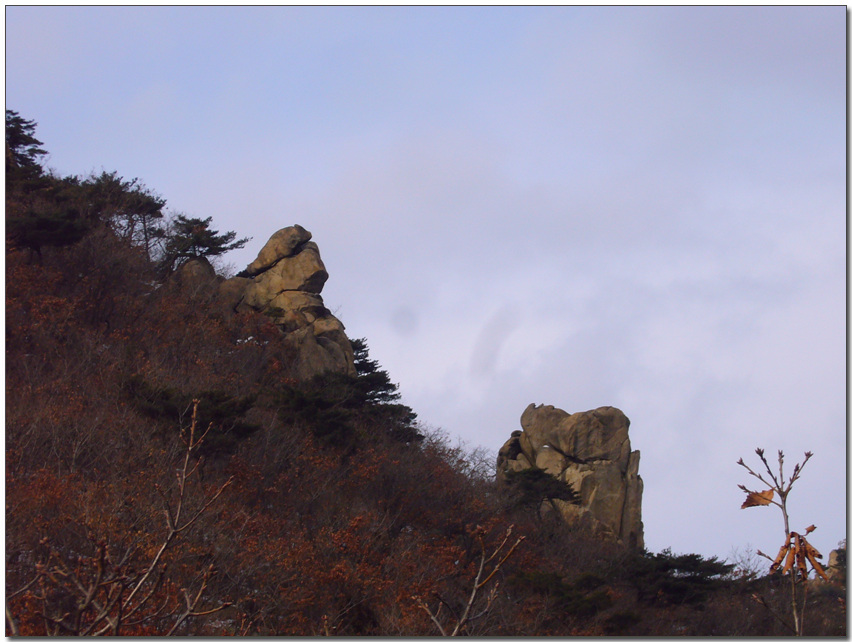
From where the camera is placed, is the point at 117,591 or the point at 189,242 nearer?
the point at 117,591

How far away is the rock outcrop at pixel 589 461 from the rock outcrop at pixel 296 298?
30.3 ft

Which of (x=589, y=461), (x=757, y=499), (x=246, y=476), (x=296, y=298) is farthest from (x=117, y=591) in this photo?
(x=589, y=461)

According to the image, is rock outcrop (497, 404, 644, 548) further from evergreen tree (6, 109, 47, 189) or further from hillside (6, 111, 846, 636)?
evergreen tree (6, 109, 47, 189)

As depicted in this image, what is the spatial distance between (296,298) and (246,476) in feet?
49.9

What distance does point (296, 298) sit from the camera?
32188mm

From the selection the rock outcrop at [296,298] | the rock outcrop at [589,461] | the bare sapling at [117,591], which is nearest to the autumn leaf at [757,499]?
the bare sapling at [117,591]

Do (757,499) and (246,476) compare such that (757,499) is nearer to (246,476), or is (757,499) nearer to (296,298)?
(246,476)

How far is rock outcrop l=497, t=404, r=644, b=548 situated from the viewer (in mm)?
32538

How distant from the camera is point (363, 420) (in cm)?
2619

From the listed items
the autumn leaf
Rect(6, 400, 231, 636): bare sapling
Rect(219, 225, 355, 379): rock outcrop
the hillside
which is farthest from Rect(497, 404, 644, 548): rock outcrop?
the autumn leaf

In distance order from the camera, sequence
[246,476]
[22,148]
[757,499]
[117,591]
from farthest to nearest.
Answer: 1. [22,148]
2. [246,476]
3. [117,591]
4. [757,499]

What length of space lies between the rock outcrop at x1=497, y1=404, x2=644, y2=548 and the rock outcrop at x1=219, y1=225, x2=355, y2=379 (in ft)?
30.3

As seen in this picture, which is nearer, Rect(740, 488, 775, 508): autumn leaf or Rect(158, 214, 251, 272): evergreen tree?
Rect(740, 488, 775, 508): autumn leaf

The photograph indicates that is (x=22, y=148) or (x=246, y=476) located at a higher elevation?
(x=22, y=148)
